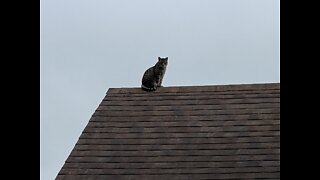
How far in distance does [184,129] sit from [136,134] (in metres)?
0.65

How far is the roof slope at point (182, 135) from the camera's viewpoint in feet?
30.1

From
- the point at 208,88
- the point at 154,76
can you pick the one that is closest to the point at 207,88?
the point at 208,88

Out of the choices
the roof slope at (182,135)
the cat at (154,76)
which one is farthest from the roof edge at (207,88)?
the cat at (154,76)

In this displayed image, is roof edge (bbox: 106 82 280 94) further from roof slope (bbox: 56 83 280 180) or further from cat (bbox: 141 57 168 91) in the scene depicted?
cat (bbox: 141 57 168 91)

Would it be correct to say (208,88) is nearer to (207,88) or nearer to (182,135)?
(207,88)

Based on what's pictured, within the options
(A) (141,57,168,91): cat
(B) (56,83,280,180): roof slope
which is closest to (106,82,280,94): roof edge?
(B) (56,83,280,180): roof slope

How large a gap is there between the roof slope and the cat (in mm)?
117

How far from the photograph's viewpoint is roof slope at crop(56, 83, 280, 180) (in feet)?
30.1

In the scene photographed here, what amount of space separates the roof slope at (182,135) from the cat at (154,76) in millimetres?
117

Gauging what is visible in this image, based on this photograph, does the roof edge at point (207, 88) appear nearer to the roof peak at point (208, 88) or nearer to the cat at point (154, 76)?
the roof peak at point (208, 88)
